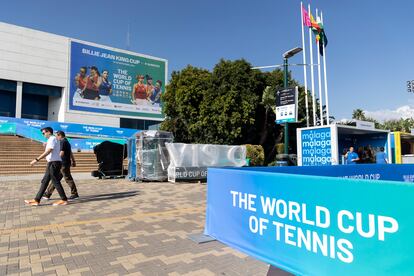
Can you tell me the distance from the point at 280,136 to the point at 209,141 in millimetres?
6204

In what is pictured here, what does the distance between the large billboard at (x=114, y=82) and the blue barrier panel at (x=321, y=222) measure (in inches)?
1836

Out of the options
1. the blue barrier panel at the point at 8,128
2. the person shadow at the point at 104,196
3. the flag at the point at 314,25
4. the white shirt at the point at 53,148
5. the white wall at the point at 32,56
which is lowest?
the person shadow at the point at 104,196

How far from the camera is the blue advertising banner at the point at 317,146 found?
10.6m

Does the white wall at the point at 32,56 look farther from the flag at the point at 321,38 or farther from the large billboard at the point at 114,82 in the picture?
the flag at the point at 321,38

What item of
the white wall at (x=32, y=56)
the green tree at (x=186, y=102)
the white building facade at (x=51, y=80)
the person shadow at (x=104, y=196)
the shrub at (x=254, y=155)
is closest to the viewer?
the person shadow at (x=104, y=196)

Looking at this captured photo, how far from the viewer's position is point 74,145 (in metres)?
23.2

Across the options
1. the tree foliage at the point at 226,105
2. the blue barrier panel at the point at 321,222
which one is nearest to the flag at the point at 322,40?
the tree foliage at the point at 226,105

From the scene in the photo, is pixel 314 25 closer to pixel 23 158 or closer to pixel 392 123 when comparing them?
pixel 23 158

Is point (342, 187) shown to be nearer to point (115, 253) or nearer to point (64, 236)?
point (115, 253)

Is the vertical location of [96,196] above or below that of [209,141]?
below

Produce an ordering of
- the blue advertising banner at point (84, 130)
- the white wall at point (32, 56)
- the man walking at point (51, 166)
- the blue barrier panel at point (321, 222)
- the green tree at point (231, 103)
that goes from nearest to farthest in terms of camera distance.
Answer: the blue barrier panel at point (321, 222) < the man walking at point (51, 166) < the green tree at point (231, 103) < the blue advertising banner at point (84, 130) < the white wall at point (32, 56)

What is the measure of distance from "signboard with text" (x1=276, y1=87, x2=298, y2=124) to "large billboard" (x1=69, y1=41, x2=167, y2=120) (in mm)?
40466

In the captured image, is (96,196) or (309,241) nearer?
(309,241)

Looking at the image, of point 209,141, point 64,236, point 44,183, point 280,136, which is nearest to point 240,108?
point 209,141
